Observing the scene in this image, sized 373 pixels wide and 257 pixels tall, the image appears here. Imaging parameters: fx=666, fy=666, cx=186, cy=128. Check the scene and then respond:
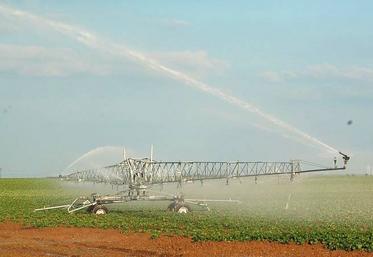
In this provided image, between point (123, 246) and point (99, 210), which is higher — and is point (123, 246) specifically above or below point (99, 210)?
below

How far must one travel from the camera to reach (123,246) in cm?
2970

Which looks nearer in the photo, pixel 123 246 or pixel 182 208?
pixel 123 246

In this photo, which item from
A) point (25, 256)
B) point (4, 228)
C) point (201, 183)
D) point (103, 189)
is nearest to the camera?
point (25, 256)

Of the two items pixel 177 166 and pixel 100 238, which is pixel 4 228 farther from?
pixel 177 166

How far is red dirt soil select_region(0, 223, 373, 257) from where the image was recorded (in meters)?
26.4

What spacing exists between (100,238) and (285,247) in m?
9.95

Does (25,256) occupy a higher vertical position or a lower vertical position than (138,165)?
lower

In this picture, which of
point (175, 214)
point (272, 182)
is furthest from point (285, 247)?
point (272, 182)

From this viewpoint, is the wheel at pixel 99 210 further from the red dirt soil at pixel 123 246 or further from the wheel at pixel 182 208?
the red dirt soil at pixel 123 246

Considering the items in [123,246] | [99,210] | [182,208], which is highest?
[182,208]

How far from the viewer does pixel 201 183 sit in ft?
177

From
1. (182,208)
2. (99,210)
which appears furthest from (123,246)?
(99,210)

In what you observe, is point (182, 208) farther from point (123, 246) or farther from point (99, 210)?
point (123, 246)

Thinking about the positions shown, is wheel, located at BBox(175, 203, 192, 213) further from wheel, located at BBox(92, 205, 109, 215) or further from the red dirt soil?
the red dirt soil
